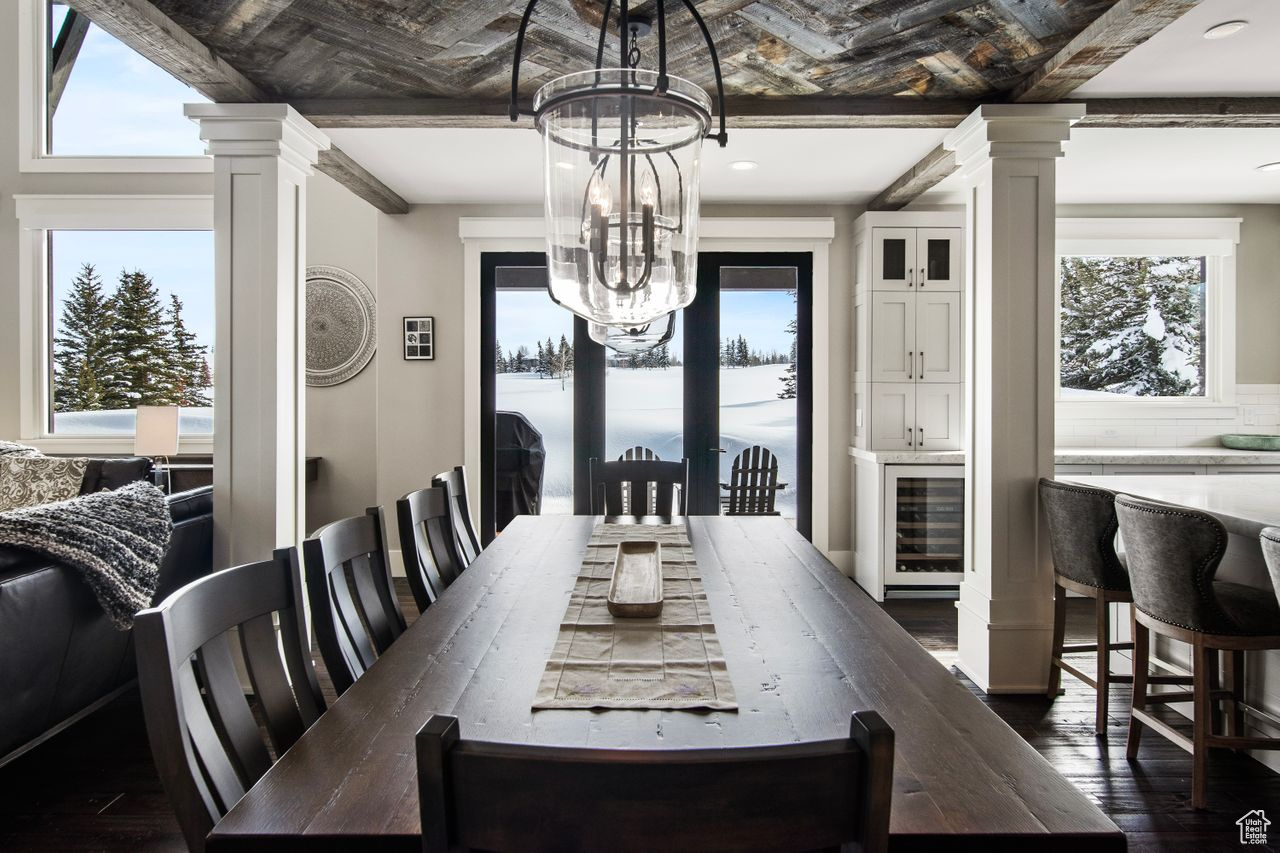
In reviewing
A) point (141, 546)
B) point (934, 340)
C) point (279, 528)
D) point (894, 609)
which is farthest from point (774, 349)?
point (141, 546)

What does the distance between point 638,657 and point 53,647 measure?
2067mm

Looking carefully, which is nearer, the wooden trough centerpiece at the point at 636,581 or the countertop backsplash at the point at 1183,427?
the wooden trough centerpiece at the point at 636,581

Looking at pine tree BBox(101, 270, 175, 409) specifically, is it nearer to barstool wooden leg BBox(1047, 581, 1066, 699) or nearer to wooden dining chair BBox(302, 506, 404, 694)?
wooden dining chair BBox(302, 506, 404, 694)

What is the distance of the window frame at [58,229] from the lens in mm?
5527

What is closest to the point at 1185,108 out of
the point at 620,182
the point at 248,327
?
the point at 620,182

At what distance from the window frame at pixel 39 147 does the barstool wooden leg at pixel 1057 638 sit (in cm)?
622

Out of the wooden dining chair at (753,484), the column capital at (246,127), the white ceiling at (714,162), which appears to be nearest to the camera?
the column capital at (246,127)

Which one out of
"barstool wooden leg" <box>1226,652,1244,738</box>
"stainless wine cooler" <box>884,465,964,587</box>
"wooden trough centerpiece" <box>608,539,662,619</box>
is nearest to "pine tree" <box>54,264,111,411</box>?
"wooden trough centerpiece" <box>608,539,662,619</box>

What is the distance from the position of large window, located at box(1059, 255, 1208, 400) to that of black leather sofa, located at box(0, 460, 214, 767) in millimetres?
5462

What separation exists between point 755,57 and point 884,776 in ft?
8.61

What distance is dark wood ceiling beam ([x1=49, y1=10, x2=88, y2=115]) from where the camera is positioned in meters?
5.86

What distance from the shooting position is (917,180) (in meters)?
4.01

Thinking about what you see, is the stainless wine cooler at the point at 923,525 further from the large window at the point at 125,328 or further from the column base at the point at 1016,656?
the large window at the point at 125,328

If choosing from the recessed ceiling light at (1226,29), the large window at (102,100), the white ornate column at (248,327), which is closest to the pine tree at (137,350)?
the large window at (102,100)
